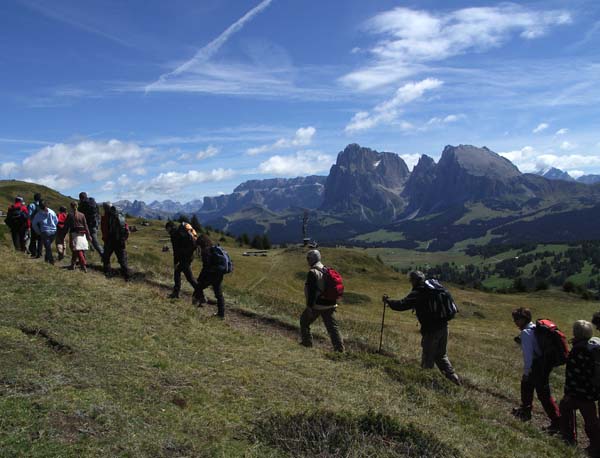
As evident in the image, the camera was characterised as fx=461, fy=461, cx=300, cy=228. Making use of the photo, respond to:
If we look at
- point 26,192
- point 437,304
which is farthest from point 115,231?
point 26,192

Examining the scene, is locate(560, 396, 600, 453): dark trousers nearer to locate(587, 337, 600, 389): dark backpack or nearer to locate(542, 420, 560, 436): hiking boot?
locate(542, 420, 560, 436): hiking boot

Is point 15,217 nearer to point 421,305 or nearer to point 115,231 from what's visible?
point 115,231

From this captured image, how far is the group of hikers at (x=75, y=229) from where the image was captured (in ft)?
64.1

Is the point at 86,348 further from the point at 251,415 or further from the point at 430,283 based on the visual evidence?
the point at 430,283

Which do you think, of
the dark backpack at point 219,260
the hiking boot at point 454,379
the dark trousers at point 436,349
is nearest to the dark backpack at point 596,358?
the dark trousers at point 436,349

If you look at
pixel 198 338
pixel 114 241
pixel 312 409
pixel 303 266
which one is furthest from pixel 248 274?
pixel 312 409

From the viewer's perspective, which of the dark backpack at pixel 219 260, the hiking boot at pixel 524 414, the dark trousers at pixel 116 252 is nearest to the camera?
the hiking boot at pixel 524 414

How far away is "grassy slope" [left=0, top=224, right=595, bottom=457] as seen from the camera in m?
7.22

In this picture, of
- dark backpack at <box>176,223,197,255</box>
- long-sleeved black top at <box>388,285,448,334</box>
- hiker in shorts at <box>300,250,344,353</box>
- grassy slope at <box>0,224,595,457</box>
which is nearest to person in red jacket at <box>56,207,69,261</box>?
grassy slope at <box>0,224,595,457</box>

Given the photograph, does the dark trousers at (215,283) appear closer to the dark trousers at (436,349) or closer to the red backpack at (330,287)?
the red backpack at (330,287)

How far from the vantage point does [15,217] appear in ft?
75.8

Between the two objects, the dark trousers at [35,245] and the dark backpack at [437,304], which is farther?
the dark trousers at [35,245]

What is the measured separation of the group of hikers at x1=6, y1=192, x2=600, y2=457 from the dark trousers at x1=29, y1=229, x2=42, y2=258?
1.9 inches

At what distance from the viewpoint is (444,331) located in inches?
523
